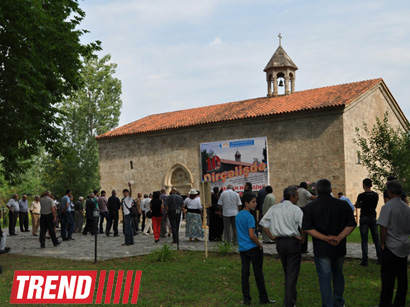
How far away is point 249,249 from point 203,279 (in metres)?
2.39

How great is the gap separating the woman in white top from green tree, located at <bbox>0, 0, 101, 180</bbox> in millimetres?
4572

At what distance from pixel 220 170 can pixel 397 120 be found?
14.0 m

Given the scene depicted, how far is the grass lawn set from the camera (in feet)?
23.1

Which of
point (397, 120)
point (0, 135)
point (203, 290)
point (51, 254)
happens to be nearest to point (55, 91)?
point (0, 135)

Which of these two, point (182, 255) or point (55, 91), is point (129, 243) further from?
point (55, 91)

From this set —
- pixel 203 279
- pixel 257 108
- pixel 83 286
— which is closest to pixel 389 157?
pixel 257 108

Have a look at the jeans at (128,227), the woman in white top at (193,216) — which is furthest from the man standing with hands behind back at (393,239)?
the jeans at (128,227)

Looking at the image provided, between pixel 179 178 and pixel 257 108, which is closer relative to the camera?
pixel 257 108

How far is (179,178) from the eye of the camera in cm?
2828

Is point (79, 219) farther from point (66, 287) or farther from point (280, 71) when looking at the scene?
point (280, 71)

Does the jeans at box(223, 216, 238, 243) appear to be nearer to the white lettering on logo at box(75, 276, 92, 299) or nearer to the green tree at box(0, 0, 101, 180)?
the white lettering on logo at box(75, 276, 92, 299)

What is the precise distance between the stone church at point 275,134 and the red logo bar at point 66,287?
16.4 metres

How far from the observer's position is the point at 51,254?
41.1 ft

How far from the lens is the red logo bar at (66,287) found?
7223mm
